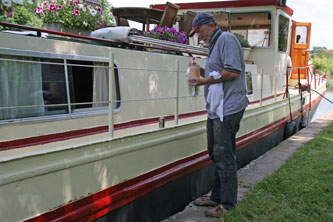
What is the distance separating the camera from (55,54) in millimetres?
2658

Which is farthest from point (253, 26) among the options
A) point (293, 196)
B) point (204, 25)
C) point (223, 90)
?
point (223, 90)

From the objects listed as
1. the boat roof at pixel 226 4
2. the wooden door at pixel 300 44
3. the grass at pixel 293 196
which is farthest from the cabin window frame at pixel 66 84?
the wooden door at pixel 300 44

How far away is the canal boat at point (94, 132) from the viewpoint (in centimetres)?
219

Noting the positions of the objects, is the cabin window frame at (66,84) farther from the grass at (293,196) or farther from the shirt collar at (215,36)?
the grass at (293,196)

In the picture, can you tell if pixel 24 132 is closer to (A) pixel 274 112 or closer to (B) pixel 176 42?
(B) pixel 176 42

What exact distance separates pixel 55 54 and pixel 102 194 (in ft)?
3.96

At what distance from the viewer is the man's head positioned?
9.68 feet

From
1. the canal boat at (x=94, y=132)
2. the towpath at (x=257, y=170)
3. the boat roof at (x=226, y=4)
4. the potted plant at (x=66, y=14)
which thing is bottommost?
the towpath at (x=257, y=170)

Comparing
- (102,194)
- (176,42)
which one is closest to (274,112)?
(176,42)

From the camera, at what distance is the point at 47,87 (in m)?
2.66

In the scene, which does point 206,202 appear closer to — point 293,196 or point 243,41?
point 293,196

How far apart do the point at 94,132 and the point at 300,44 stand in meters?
8.01

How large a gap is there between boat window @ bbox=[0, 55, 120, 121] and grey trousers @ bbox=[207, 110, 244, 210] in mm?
1025

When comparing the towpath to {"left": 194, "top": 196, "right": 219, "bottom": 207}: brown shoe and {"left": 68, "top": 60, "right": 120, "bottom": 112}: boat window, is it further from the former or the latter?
{"left": 68, "top": 60, "right": 120, "bottom": 112}: boat window
